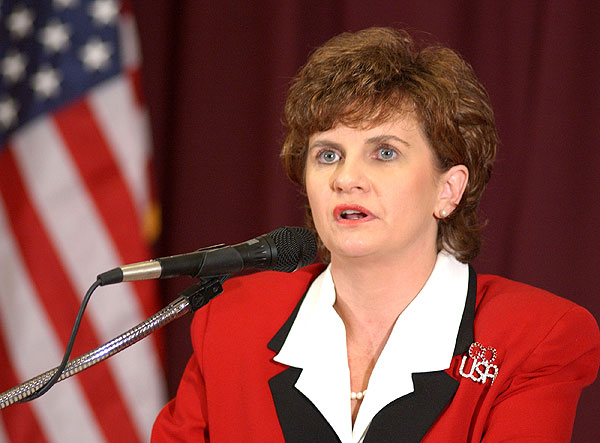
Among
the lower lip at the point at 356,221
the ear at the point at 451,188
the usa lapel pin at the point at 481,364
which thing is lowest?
the usa lapel pin at the point at 481,364

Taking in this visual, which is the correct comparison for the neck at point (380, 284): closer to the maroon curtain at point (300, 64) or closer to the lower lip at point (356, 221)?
the lower lip at point (356, 221)

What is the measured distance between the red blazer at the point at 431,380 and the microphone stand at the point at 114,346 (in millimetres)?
601

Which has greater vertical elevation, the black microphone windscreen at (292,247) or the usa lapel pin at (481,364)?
the black microphone windscreen at (292,247)

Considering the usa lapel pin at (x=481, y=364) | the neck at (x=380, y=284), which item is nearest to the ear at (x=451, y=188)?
the neck at (x=380, y=284)

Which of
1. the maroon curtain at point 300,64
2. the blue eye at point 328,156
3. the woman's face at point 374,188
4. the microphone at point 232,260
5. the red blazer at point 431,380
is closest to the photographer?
the microphone at point 232,260

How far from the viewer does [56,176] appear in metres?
2.41

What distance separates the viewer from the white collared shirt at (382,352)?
1.68 metres

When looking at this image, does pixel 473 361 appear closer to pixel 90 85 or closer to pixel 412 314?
pixel 412 314

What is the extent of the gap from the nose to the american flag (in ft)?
3.00

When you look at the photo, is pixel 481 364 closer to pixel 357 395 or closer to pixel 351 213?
pixel 357 395

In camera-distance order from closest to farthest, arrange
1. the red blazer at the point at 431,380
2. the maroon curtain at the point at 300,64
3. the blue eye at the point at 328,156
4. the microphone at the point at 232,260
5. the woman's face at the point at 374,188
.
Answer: the microphone at the point at 232,260, the red blazer at the point at 431,380, the woman's face at the point at 374,188, the blue eye at the point at 328,156, the maroon curtain at the point at 300,64

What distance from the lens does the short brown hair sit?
5.71ft

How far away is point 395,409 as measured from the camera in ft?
5.42

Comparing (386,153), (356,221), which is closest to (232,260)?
(356,221)
